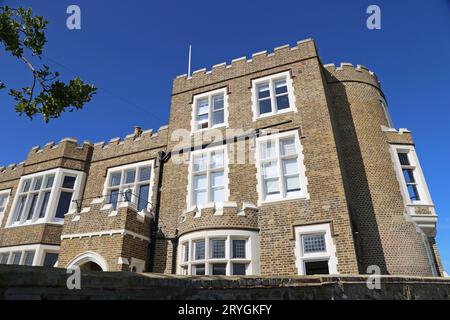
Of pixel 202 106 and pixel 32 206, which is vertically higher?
pixel 202 106

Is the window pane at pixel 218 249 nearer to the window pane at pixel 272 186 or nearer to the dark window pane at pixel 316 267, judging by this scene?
the window pane at pixel 272 186

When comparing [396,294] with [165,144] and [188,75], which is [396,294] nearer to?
[165,144]

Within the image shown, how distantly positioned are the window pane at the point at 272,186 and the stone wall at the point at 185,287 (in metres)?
6.64

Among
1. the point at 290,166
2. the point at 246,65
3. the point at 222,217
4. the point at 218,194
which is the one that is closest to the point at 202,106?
the point at 246,65

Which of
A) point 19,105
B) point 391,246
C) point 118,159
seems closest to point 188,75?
point 118,159

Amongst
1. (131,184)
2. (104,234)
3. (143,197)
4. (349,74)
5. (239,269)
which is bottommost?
(239,269)

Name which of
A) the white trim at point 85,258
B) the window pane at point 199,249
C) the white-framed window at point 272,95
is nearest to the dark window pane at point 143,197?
the white trim at point 85,258

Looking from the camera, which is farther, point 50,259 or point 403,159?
point 50,259

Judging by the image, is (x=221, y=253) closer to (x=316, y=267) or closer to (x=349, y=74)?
(x=316, y=267)

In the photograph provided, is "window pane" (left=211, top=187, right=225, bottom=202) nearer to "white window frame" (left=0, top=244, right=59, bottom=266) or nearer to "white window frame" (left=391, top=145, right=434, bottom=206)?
"white window frame" (left=391, top=145, right=434, bottom=206)

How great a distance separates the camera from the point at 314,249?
9758 millimetres

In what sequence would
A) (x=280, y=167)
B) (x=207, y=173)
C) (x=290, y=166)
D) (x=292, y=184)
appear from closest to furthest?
(x=292, y=184) → (x=280, y=167) → (x=290, y=166) → (x=207, y=173)

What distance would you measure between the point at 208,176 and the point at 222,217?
8.13 feet

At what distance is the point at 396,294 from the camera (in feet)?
14.4
